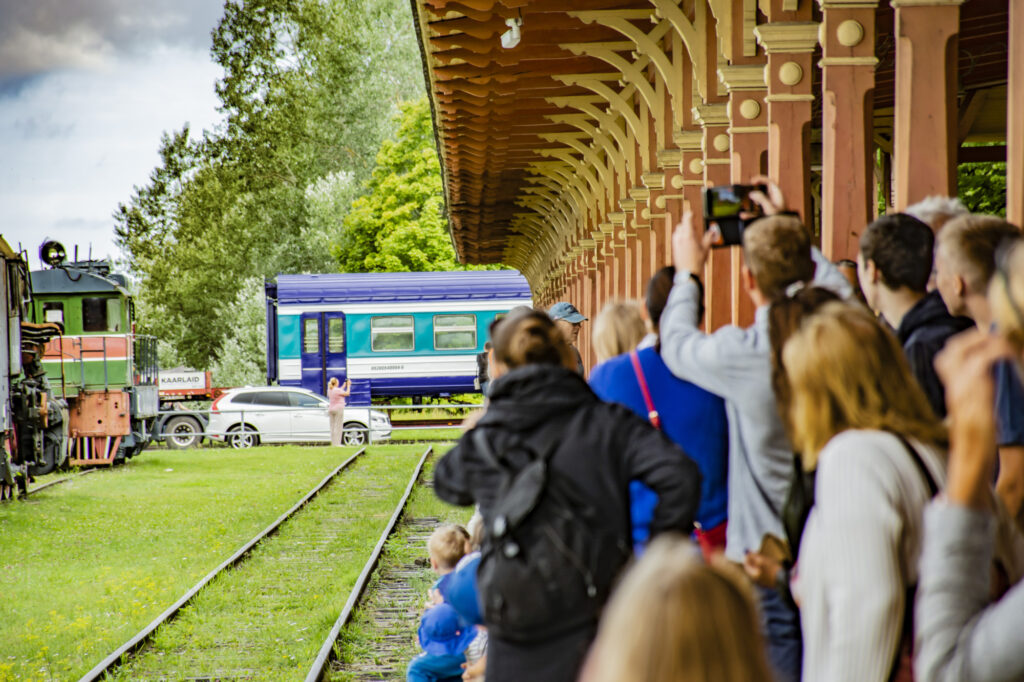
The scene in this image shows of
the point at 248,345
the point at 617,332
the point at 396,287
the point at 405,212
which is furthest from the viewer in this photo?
the point at 248,345

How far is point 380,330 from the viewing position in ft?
111

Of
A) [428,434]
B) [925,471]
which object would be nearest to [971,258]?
[925,471]

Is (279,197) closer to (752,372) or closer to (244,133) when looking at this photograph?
(244,133)

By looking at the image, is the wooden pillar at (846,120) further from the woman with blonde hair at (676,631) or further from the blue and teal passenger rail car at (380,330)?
the blue and teal passenger rail car at (380,330)

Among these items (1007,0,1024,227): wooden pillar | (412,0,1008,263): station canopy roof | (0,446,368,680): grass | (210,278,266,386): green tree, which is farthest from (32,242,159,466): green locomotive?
(210,278,266,386): green tree

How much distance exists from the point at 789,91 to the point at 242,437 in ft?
75.9

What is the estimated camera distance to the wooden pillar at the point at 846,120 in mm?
6441

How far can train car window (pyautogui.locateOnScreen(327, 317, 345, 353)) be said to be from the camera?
33.9 m

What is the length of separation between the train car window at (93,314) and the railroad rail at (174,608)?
9000mm

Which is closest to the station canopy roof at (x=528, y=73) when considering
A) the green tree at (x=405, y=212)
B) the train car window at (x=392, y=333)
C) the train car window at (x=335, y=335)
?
the train car window at (x=392, y=333)

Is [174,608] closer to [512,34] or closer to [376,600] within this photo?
[376,600]

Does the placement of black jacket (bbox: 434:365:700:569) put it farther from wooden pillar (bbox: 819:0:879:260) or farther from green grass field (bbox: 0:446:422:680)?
green grass field (bbox: 0:446:422:680)

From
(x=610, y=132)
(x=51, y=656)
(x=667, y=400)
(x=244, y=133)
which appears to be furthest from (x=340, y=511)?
(x=244, y=133)

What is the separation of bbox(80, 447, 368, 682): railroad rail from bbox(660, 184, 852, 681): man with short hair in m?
5.06
